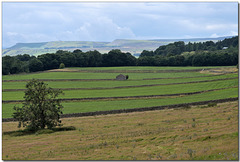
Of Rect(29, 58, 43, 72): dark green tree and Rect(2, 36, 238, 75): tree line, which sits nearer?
Rect(29, 58, 43, 72): dark green tree

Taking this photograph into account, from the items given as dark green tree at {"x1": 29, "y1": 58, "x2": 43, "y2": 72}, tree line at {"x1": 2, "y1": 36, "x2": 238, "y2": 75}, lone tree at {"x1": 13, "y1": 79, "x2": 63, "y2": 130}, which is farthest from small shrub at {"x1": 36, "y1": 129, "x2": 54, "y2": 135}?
dark green tree at {"x1": 29, "y1": 58, "x2": 43, "y2": 72}

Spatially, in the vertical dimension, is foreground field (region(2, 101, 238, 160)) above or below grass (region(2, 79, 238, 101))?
below

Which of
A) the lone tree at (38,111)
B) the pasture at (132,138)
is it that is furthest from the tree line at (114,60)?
the lone tree at (38,111)

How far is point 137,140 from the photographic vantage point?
3334 cm

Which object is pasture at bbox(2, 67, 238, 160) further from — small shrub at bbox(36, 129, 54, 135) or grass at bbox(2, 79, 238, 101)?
grass at bbox(2, 79, 238, 101)

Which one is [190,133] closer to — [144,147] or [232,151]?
[144,147]

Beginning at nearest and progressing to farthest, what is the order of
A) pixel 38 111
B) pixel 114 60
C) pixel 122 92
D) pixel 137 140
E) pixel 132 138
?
1. pixel 137 140
2. pixel 132 138
3. pixel 38 111
4. pixel 122 92
5. pixel 114 60

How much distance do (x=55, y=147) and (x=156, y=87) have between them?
61.1 metres

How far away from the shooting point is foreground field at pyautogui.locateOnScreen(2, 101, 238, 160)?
26.6 meters

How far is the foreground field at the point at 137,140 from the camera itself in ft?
87.3

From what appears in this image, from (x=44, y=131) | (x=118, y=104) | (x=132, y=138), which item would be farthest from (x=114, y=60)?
(x=132, y=138)

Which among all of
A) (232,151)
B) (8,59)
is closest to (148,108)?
(232,151)

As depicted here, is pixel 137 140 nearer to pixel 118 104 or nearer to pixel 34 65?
pixel 118 104

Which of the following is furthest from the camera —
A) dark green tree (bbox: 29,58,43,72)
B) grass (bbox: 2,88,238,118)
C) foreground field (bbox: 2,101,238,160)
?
dark green tree (bbox: 29,58,43,72)
